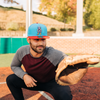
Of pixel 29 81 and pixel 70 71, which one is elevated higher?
pixel 70 71

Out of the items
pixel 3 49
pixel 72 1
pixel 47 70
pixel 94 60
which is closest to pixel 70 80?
pixel 47 70

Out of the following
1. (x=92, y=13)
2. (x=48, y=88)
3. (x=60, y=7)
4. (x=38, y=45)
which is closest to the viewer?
(x=38, y=45)

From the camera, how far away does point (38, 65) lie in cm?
258

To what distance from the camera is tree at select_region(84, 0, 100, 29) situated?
91.2 feet

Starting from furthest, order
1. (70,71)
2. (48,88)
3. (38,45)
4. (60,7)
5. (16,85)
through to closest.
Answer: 1. (60,7)
2. (16,85)
3. (48,88)
4. (38,45)
5. (70,71)

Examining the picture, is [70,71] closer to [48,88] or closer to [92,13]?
[48,88]

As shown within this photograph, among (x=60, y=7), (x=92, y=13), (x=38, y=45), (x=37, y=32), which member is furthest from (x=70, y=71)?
(x=92, y=13)

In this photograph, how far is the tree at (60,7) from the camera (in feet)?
87.6

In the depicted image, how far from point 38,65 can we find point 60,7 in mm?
25645

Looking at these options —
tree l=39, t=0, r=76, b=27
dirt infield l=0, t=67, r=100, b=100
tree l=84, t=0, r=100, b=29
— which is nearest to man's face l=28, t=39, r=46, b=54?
dirt infield l=0, t=67, r=100, b=100

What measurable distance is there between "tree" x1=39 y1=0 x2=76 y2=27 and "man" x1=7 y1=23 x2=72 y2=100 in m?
25.1

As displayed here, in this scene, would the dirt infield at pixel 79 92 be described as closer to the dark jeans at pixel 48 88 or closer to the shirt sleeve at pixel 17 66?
the dark jeans at pixel 48 88

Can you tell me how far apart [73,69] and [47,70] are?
46 cm

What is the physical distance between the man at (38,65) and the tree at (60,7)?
25.1 m
